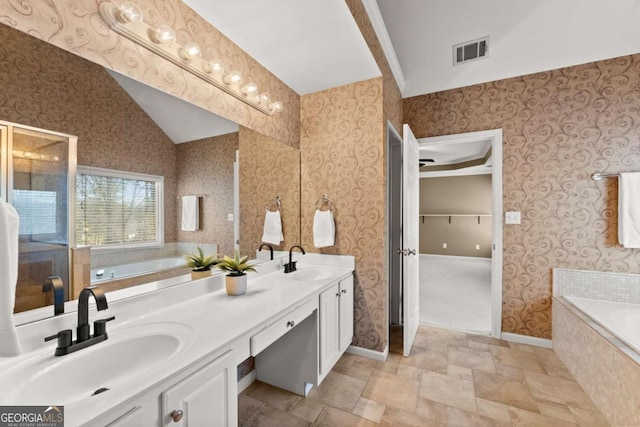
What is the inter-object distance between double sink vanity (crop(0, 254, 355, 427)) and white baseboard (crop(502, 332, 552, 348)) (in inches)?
79.8

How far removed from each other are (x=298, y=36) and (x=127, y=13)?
93 centimetres

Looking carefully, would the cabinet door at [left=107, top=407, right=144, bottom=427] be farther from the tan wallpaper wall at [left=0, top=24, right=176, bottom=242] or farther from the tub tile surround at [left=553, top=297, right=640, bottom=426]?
the tub tile surround at [left=553, top=297, right=640, bottom=426]

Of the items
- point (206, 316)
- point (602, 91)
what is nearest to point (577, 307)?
point (602, 91)

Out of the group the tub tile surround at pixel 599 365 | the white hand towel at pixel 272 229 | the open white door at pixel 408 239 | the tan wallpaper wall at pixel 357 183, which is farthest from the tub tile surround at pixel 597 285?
the white hand towel at pixel 272 229

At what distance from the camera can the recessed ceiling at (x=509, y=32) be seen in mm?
1828

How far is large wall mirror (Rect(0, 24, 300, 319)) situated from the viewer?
3.01 feet

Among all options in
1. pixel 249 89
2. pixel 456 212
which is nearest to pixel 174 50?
pixel 249 89

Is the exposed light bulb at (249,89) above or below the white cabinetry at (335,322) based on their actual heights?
above

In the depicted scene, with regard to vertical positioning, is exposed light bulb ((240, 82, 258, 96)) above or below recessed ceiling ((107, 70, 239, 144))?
above

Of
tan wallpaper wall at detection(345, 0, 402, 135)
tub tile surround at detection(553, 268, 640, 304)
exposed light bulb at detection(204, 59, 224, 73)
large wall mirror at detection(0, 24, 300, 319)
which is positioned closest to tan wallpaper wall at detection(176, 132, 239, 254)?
large wall mirror at detection(0, 24, 300, 319)

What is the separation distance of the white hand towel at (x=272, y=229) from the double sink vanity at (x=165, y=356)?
53 cm

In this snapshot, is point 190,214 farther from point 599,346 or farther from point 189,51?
point 599,346

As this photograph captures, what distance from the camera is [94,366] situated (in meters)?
0.87

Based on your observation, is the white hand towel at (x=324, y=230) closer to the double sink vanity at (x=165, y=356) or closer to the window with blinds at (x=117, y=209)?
the double sink vanity at (x=165, y=356)
